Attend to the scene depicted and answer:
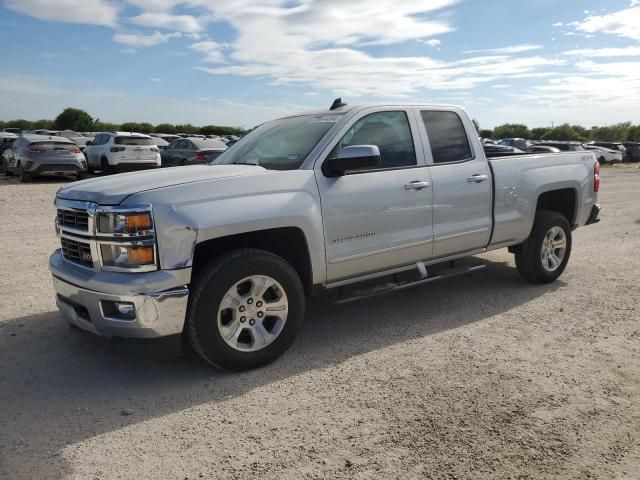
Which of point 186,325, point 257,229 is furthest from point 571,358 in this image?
point 186,325

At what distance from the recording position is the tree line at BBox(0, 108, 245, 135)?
57.8m

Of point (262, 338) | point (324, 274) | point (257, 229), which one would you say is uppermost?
point (257, 229)

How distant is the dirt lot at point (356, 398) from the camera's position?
2.92m

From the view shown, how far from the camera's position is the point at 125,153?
62.3 feet

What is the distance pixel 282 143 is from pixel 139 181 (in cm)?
134

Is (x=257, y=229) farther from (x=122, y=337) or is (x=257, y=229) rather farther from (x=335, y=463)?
(x=335, y=463)

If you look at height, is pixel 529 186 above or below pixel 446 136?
below

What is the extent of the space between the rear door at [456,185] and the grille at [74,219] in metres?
2.87

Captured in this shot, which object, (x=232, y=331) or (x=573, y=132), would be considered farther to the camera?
(x=573, y=132)

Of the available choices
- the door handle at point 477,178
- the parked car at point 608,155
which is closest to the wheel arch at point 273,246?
the door handle at point 477,178

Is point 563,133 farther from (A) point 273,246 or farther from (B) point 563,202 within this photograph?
(A) point 273,246

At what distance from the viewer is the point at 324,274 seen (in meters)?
4.33

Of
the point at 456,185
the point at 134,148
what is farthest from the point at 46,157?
the point at 456,185

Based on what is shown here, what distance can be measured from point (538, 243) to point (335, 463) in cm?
401
